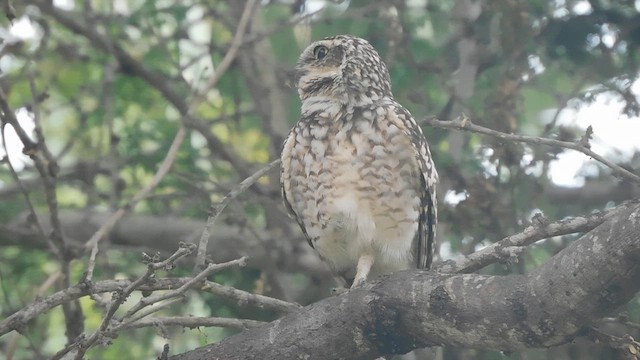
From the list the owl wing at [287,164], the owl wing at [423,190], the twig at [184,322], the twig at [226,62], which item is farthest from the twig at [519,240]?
the twig at [226,62]

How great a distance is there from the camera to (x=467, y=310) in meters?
3.29

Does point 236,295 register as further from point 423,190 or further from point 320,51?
point 320,51

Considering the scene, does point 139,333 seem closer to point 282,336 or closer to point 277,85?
point 277,85

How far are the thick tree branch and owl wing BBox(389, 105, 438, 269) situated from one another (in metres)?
1.05

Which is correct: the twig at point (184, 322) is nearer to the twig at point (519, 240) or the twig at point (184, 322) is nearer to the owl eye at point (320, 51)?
the twig at point (519, 240)

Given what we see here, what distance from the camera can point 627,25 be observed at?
529cm

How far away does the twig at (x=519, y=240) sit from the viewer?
343cm

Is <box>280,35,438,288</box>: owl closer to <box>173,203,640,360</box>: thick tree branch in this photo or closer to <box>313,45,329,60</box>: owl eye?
<box>313,45,329,60</box>: owl eye

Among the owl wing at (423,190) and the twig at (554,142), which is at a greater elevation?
the owl wing at (423,190)

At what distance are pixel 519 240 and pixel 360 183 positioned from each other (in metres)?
1.14

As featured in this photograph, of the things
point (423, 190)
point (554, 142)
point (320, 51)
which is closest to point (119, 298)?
point (554, 142)

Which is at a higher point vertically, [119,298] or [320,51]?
[320,51]

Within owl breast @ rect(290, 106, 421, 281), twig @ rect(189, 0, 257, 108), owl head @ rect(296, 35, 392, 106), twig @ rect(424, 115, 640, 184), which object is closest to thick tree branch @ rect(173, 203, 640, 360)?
twig @ rect(424, 115, 640, 184)

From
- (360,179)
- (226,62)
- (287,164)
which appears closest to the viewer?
(360,179)
